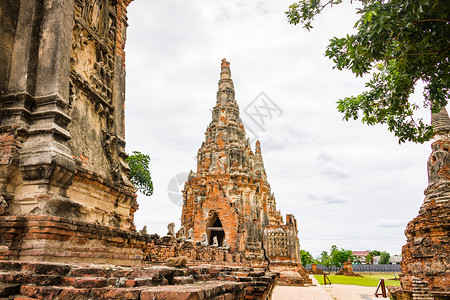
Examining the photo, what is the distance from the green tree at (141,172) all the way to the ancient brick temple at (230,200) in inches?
118

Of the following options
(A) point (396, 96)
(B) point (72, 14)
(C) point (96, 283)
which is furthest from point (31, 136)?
(A) point (396, 96)

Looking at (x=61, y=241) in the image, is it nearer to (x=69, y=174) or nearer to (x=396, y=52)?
(x=69, y=174)

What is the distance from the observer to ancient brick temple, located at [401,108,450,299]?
33.9 feet

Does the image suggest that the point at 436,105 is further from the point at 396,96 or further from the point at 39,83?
the point at 39,83

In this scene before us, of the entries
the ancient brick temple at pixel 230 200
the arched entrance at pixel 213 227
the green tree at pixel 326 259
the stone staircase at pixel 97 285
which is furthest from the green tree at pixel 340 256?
the stone staircase at pixel 97 285

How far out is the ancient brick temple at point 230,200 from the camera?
22625mm

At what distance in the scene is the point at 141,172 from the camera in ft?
84.4

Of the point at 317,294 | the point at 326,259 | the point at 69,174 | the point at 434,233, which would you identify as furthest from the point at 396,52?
the point at 326,259

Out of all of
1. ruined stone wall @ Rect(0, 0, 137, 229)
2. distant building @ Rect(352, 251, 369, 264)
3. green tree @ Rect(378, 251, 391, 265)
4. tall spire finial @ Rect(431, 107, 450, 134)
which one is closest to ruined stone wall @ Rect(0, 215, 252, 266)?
ruined stone wall @ Rect(0, 0, 137, 229)

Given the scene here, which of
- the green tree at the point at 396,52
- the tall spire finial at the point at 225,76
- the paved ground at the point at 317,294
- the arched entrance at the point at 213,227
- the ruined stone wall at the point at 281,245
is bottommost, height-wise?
the paved ground at the point at 317,294

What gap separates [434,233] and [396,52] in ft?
25.4

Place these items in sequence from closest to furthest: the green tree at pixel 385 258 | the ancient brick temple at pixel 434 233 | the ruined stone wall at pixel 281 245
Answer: the ancient brick temple at pixel 434 233, the ruined stone wall at pixel 281 245, the green tree at pixel 385 258

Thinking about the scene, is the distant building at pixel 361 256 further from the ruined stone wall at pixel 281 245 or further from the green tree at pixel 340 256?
the ruined stone wall at pixel 281 245

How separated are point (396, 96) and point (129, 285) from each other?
5764 mm
